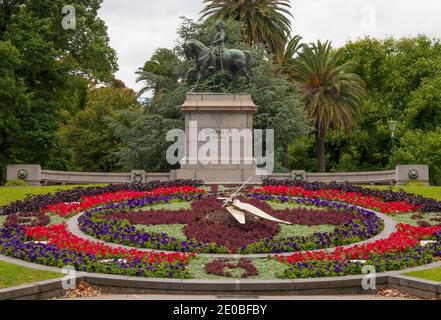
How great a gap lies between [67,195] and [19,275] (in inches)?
465

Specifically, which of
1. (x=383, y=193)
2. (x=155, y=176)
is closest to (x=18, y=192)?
(x=155, y=176)

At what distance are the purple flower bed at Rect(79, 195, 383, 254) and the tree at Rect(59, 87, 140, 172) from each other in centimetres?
3208

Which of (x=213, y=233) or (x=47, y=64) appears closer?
(x=213, y=233)

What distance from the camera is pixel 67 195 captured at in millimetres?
22547

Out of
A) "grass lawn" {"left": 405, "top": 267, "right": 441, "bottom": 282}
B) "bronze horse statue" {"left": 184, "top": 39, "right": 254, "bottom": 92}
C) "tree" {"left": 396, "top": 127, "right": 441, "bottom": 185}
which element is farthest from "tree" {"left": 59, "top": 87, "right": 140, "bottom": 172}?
"grass lawn" {"left": 405, "top": 267, "right": 441, "bottom": 282}

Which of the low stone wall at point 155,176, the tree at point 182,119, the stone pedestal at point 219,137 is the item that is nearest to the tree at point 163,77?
the tree at point 182,119

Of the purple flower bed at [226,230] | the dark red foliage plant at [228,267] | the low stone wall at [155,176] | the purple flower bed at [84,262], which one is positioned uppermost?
the low stone wall at [155,176]

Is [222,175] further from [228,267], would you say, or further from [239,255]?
[228,267]

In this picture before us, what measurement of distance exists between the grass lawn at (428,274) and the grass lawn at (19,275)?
20.2 feet

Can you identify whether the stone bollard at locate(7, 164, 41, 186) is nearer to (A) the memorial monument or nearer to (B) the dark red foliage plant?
(A) the memorial monument

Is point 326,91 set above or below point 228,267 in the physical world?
above

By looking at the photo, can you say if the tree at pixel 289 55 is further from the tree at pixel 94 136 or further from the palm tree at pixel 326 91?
the tree at pixel 94 136

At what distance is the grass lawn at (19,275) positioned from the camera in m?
10.4

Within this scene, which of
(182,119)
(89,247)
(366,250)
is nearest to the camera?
(366,250)
